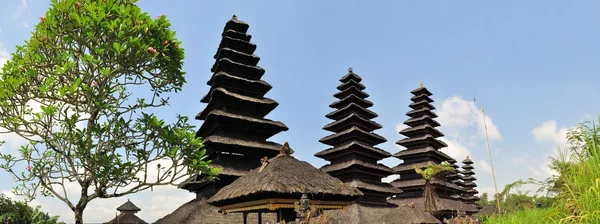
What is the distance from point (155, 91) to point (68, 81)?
10.1 ft

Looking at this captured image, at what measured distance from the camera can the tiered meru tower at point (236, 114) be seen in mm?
22828

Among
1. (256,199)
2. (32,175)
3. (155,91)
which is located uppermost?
(155,91)

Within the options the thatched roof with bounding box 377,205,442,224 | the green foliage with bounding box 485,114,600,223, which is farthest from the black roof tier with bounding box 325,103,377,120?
the green foliage with bounding box 485,114,600,223

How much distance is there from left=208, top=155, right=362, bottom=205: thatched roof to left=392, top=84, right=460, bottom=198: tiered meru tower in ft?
86.0

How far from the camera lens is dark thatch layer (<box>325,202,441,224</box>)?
23828 mm

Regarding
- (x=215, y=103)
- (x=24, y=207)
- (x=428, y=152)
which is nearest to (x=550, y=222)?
(x=215, y=103)

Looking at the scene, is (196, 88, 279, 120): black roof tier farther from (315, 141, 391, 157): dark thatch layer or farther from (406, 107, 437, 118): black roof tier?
(406, 107, 437, 118): black roof tier

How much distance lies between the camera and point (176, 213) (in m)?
22.1

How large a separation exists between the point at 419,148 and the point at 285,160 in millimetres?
30615

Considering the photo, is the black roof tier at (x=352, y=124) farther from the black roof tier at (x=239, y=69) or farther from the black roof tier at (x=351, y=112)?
the black roof tier at (x=239, y=69)

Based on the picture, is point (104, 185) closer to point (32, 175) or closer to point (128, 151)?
point (128, 151)

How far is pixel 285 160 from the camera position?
15.1m

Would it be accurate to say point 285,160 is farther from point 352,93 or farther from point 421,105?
point 421,105

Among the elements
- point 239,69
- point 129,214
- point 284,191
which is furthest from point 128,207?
point 284,191
